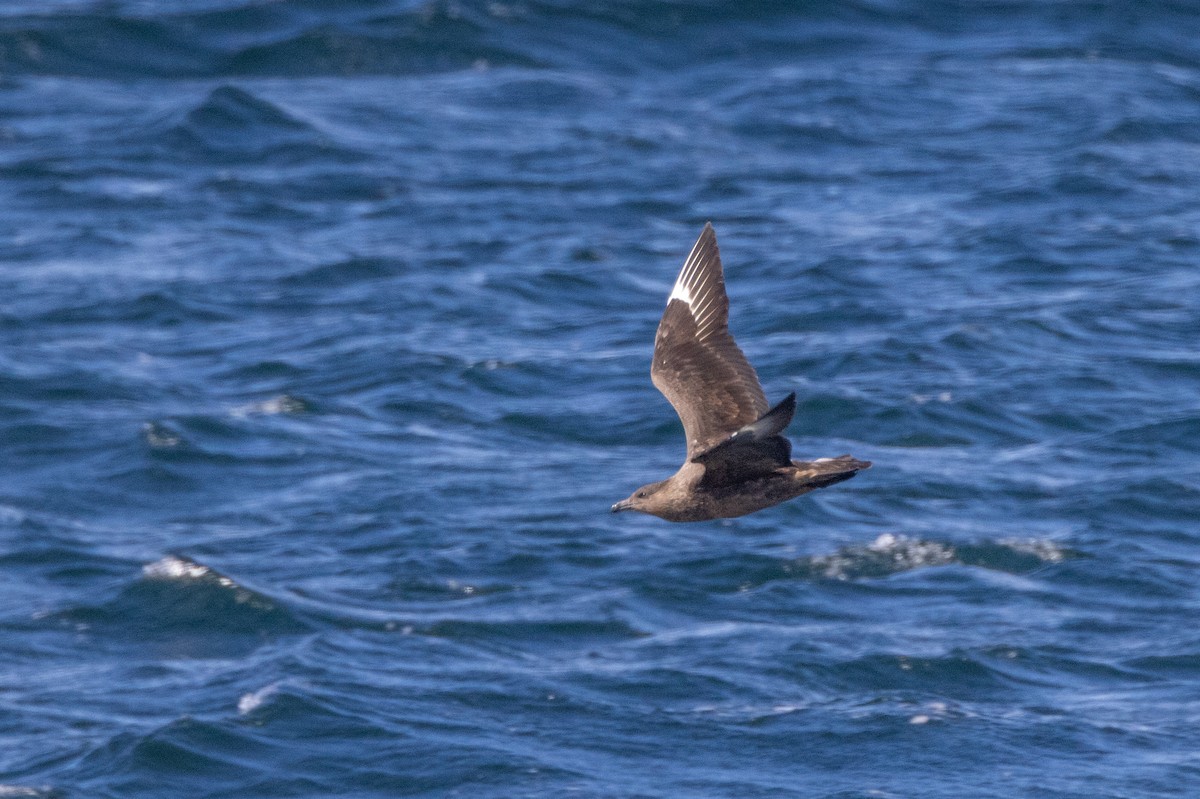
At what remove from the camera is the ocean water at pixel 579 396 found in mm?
13695

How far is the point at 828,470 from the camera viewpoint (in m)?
8.34

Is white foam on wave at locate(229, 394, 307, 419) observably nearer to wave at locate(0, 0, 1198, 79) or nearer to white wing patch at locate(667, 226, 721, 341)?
white wing patch at locate(667, 226, 721, 341)

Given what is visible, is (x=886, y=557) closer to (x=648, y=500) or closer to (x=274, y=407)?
(x=274, y=407)

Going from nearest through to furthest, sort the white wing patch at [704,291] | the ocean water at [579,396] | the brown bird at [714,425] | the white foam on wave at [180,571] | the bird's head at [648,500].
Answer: the brown bird at [714,425] < the bird's head at [648,500] < the white wing patch at [704,291] < the ocean water at [579,396] < the white foam on wave at [180,571]

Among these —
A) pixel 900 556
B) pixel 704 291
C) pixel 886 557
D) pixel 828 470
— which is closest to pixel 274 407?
pixel 886 557

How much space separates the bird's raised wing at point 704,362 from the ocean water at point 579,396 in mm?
4553

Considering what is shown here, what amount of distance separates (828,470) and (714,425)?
2.74ft

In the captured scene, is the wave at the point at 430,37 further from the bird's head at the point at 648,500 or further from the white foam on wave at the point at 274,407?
the bird's head at the point at 648,500

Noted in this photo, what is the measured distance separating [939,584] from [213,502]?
21.4ft

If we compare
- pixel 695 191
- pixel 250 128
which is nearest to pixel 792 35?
pixel 695 191

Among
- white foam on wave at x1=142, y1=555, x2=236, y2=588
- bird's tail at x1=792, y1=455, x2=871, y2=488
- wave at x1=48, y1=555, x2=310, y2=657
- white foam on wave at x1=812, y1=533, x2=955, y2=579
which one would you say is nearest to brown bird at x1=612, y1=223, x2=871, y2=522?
bird's tail at x1=792, y1=455, x2=871, y2=488

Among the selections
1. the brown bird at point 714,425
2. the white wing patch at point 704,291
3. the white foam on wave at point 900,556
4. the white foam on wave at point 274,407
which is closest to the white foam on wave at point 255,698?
the white foam on wave at point 900,556

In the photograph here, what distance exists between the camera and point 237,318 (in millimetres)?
20656

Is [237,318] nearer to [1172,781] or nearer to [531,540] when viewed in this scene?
[531,540]
